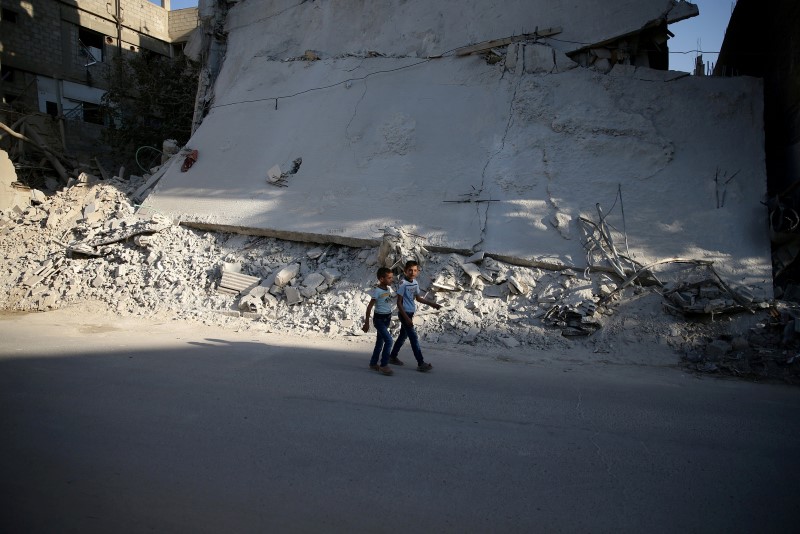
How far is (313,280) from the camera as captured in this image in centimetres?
761

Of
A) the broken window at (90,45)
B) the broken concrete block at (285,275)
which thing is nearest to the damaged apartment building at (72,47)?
the broken window at (90,45)

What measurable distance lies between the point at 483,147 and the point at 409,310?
4.66 m

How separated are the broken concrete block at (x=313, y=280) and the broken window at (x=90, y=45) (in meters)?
20.7

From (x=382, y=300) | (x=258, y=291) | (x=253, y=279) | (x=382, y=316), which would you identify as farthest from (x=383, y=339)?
(x=253, y=279)

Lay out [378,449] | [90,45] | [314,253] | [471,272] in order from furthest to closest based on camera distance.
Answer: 1. [90,45]
2. [314,253]
3. [471,272]
4. [378,449]

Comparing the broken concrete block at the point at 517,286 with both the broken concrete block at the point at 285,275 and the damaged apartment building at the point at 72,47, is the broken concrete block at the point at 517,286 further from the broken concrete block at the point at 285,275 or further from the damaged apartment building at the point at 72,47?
the damaged apartment building at the point at 72,47

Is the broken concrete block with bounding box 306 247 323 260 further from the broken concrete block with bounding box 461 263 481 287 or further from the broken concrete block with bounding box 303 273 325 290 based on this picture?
the broken concrete block with bounding box 461 263 481 287

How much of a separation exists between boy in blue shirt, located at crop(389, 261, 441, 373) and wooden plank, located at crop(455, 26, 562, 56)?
21.5 ft

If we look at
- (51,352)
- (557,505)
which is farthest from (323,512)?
(51,352)

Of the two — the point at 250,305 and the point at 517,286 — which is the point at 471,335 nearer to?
the point at 517,286

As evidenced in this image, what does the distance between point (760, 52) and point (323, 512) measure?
11.8 m

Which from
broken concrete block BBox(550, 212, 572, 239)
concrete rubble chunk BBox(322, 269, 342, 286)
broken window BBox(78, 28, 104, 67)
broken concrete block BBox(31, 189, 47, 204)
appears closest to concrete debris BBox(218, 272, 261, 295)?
concrete rubble chunk BBox(322, 269, 342, 286)

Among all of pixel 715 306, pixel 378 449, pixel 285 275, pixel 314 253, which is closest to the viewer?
pixel 378 449

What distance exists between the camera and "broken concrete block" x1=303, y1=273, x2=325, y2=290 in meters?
7.55
